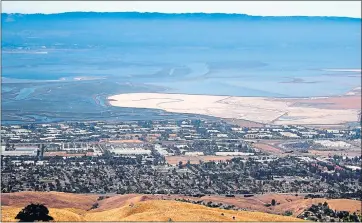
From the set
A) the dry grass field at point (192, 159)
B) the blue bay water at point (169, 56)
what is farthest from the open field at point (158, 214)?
the blue bay water at point (169, 56)

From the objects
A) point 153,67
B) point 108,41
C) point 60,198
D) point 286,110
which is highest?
point 108,41

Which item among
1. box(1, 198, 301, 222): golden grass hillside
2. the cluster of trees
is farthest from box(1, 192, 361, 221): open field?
the cluster of trees

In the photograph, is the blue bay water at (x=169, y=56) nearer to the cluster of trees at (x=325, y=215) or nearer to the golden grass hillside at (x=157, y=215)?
the cluster of trees at (x=325, y=215)

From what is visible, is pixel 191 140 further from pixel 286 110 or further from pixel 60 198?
pixel 60 198

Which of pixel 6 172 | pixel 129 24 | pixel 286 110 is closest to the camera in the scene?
pixel 6 172

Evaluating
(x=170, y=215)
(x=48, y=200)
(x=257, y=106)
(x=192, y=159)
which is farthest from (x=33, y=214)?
(x=257, y=106)

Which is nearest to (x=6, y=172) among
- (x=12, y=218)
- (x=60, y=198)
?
(x=60, y=198)
